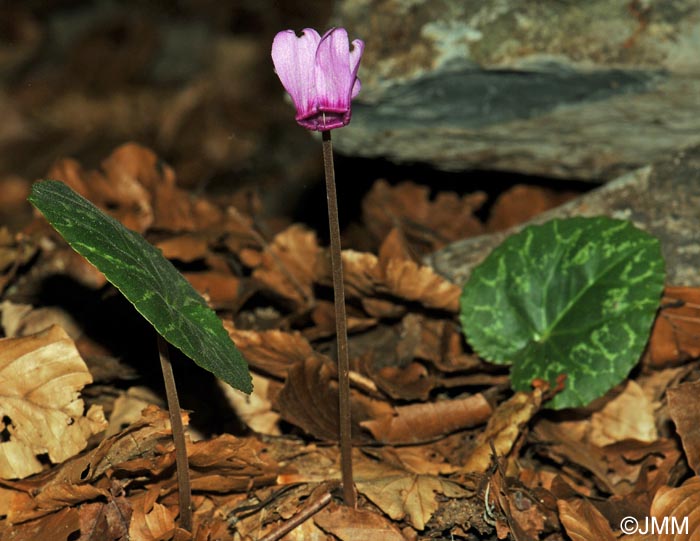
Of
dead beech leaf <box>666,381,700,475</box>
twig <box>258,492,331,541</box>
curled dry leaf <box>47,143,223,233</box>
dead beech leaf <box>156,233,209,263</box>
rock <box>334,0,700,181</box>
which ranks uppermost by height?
rock <box>334,0,700,181</box>

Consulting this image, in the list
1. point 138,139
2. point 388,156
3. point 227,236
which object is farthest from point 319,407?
point 138,139

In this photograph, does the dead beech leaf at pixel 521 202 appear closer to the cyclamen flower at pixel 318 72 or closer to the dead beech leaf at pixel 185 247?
the dead beech leaf at pixel 185 247

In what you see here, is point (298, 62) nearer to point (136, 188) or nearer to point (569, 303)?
point (569, 303)

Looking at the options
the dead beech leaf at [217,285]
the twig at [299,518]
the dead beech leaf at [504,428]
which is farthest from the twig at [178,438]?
the dead beech leaf at [217,285]

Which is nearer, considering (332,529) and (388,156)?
(332,529)

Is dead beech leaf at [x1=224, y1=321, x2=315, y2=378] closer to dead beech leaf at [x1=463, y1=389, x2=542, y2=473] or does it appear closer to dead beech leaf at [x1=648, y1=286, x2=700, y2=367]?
dead beech leaf at [x1=463, y1=389, x2=542, y2=473]

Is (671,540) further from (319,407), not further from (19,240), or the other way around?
(19,240)

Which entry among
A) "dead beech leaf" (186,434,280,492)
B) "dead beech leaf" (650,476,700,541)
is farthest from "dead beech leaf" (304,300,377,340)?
"dead beech leaf" (650,476,700,541)

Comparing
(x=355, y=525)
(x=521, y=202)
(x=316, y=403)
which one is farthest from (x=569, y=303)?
(x=521, y=202)
